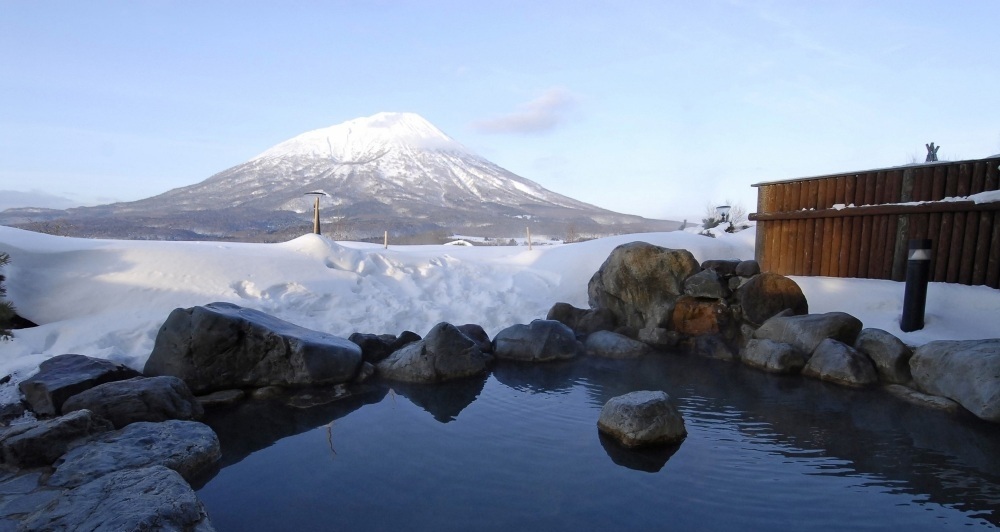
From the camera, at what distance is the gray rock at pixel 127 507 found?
3.16 metres

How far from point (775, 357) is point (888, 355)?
1.37 meters

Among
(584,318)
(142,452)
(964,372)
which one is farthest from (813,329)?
(142,452)

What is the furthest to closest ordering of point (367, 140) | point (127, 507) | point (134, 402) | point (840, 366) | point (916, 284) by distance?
1. point (367, 140)
2. point (916, 284)
3. point (840, 366)
4. point (134, 402)
5. point (127, 507)

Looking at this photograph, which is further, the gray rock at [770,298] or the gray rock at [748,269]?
the gray rock at [748,269]

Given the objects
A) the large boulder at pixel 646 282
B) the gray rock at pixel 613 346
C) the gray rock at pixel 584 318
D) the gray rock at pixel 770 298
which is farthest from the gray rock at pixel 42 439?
the gray rock at pixel 770 298

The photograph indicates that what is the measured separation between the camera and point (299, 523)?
3.79 meters

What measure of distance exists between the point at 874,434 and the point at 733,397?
1539 mm

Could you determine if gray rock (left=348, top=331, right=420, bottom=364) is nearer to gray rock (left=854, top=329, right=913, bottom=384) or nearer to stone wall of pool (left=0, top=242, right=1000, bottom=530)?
stone wall of pool (left=0, top=242, right=1000, bottom=530)

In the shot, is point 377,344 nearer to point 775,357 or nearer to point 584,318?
point 584,318

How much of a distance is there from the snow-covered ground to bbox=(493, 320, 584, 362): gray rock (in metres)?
1.29

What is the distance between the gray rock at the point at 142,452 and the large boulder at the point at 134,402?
340 millimetres

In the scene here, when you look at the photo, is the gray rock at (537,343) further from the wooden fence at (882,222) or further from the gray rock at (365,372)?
the wooden fence at (882,222)

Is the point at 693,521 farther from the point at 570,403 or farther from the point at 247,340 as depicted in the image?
the point at 247,340

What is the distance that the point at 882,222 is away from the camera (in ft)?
29.0
